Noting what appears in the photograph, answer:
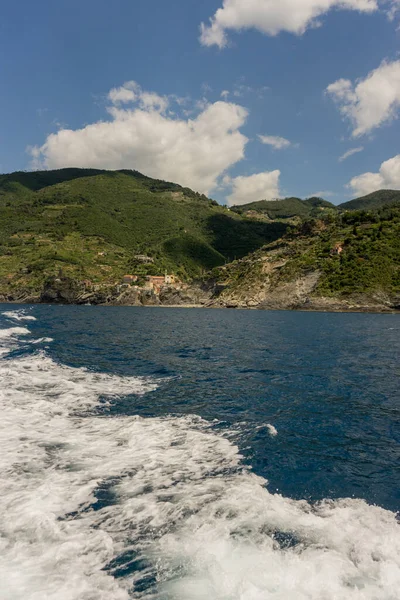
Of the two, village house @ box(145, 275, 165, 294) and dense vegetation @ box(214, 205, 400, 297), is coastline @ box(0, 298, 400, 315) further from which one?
village house @ box(145, 275, 165, 294)

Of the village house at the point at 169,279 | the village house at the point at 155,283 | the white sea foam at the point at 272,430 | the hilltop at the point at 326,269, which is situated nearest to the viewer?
the white sea foam at the point at 272,430

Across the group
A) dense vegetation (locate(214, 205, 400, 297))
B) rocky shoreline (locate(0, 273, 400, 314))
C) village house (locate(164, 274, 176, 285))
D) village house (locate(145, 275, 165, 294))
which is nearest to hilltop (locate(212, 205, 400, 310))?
dense vegetation (locate(214, 205, 400, 297))

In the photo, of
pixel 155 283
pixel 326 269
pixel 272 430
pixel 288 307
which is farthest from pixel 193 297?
pixel 272 430

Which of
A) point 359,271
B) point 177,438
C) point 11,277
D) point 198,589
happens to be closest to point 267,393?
point 177,438

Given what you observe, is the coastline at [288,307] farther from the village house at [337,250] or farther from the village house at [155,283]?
the village house at [337,250]

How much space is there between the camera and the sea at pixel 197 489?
18.8 ft

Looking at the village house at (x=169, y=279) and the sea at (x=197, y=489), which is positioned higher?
the village house at (x=169, y=279)

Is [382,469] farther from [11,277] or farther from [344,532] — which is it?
[11,277]

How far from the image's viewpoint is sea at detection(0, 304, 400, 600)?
5.72m

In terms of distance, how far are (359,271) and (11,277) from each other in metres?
140

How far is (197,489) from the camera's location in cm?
855

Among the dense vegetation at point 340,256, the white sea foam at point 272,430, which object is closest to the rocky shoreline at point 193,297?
the dense vegetation at point 340,256

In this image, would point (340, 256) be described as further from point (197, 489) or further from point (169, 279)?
point (197, 489)

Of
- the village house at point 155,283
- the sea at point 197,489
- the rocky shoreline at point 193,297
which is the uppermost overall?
the village house at point 155,283
